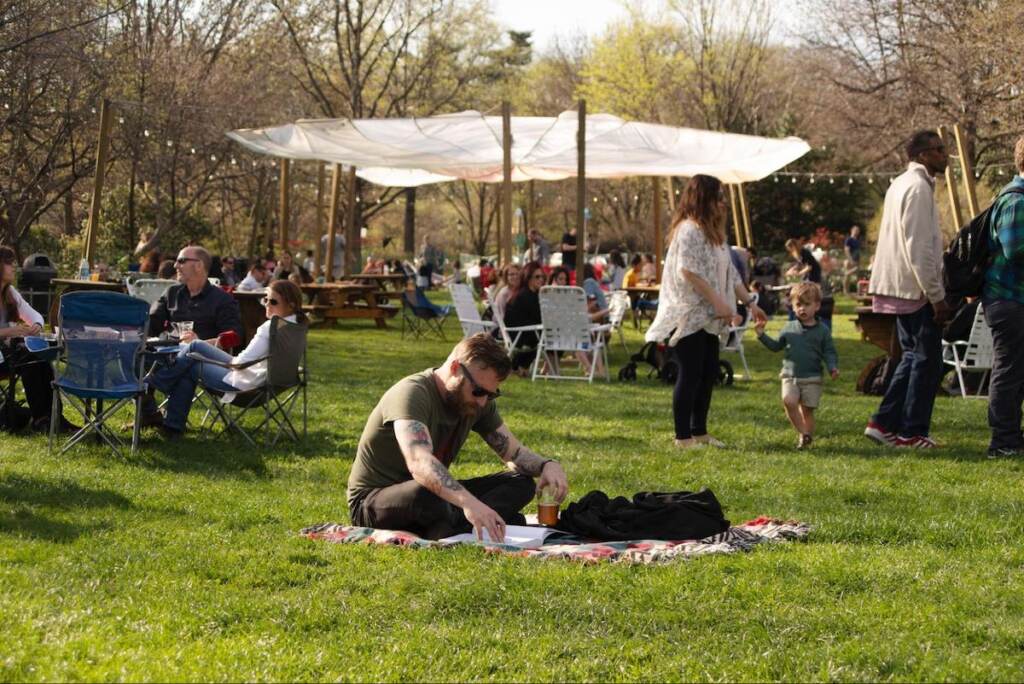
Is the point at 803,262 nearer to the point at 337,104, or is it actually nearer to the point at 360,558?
the point at 360,558

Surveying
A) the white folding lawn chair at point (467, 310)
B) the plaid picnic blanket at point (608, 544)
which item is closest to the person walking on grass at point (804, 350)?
the plaid picnic blanket at point (608, 544)

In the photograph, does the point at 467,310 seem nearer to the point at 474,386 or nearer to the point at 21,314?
the point at 21,314

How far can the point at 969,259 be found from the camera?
8562mm

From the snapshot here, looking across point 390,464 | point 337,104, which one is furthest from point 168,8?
point 390,464

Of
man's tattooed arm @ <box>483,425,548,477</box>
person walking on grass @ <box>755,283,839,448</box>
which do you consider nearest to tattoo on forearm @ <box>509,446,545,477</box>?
man's tattooed arm @ <box>483,425,548,477</box>

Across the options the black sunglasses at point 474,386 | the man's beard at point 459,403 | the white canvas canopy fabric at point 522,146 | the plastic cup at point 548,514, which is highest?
the white canvas canopy fabric at point 522,146

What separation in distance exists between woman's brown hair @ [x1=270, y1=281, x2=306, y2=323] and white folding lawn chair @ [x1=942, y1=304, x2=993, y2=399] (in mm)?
5505

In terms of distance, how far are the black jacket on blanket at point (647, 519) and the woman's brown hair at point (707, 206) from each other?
291cm

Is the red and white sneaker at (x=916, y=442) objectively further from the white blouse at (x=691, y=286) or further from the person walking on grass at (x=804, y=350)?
the white blouse at (x=691, y=286)

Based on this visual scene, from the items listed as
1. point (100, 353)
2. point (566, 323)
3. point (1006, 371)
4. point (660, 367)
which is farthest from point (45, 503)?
point (660, 367)

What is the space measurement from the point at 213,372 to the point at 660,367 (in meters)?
6.54

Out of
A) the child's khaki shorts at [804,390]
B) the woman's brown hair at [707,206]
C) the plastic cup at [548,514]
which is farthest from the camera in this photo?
the child's khaki shorts at [804,390]

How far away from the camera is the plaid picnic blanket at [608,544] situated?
5.73 m

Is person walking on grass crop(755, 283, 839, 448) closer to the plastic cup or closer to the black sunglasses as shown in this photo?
the plastic cup
